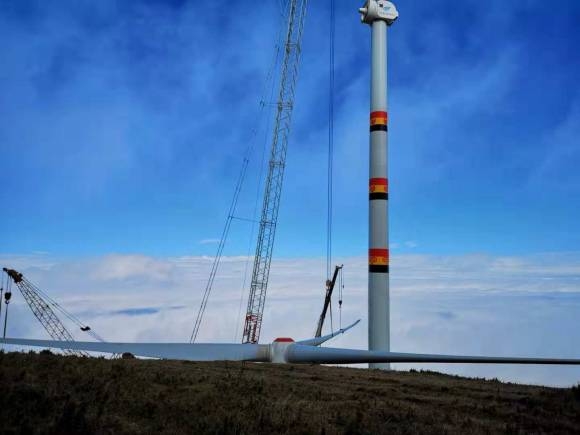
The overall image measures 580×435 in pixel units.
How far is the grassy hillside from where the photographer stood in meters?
16.1

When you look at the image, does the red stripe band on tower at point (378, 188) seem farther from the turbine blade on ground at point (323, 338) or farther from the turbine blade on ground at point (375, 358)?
the turbine blade on ground at point (375, 358)

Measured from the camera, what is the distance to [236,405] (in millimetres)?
19703

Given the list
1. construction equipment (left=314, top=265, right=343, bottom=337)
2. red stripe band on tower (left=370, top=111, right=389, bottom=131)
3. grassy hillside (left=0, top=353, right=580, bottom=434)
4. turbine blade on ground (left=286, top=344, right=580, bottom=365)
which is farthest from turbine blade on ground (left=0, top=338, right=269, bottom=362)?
construction equipment (left=314, top=265, right=343, bottom=337)

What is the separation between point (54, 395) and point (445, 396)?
61.5 ft

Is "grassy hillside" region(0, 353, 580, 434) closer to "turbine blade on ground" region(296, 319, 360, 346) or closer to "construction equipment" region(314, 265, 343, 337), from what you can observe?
"turbine blade on ground" region(296, 319, 360, 346)

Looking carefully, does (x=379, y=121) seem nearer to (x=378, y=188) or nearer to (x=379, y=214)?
(x=378, y=188)

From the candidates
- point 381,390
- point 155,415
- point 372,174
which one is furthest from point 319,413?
point 372,174

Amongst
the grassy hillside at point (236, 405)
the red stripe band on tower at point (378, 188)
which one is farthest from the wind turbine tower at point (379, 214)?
the grassy hillside at point (236, 405)

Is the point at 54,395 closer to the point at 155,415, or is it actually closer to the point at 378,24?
the point at 155,415

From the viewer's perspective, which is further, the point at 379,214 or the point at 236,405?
the point at 379,214

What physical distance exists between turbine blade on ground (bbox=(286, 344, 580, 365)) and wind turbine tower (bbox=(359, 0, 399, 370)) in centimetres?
2018

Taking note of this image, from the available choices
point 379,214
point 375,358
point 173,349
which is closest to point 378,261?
point 379,214

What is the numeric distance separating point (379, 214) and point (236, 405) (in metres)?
32.9

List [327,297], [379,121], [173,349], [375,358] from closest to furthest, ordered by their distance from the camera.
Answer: [375,358], [173,349], [379,121], [327,297]
